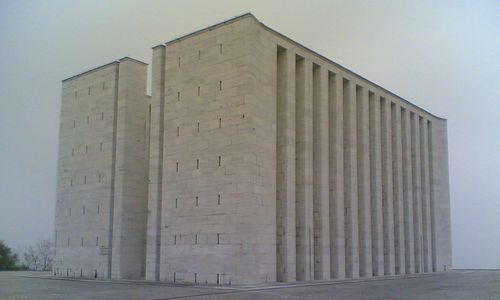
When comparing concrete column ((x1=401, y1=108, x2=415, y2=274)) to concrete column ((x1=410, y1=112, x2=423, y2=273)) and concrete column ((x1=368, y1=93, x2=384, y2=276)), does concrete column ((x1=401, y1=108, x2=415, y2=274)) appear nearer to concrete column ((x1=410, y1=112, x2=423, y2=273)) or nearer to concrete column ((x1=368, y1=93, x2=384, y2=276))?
concrete column ((x1=410, y1=112, x2=423, y2=273))

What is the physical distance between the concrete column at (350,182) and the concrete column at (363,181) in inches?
64.2

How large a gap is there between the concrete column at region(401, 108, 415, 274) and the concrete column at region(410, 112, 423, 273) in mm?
1412

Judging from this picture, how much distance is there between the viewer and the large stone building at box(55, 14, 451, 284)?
3934 centimetres

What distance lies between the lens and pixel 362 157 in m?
52.8

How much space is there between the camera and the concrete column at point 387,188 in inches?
2183

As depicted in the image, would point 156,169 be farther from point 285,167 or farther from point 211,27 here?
point 211,27

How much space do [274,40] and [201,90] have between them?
7052 millimetres

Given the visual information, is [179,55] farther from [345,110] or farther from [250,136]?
[345,110]

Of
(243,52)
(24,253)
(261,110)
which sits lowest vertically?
(24,253)

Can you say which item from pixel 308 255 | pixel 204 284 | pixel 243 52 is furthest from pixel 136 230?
A: pixel 243 52

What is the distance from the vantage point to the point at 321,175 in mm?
46125

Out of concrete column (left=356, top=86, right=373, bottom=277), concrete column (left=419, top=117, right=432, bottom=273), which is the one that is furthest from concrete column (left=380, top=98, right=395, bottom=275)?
concrete column (left=419, top=117, right=432, bottom=273)

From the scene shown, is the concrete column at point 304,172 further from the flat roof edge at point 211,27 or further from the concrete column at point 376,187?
the concrete column at point 376,187

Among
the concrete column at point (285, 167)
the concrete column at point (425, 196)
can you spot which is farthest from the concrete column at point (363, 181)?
the concrete column at point (425, 196)
